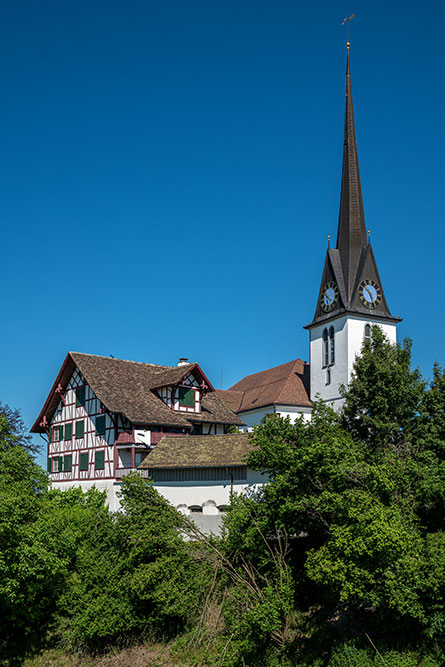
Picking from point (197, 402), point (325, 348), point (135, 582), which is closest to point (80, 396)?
point (197, 402)

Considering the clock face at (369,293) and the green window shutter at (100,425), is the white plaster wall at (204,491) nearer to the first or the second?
the green window shutter at (100,425)

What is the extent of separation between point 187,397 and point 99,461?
576cm

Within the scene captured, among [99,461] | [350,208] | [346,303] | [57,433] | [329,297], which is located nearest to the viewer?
[99,461]

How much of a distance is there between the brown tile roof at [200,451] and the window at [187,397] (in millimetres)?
5277

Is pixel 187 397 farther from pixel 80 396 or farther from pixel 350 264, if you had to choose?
pixel 350 264

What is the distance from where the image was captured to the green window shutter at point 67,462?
1492 inches

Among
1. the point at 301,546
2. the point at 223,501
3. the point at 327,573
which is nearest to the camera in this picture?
the point at 327,573

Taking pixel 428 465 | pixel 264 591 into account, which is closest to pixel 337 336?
pixel 428 465

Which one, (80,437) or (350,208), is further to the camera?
(350,208)

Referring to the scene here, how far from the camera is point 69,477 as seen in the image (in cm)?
3784

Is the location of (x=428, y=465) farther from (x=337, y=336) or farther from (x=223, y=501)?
(x=337, y=336)

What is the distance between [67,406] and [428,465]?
22.9 meters

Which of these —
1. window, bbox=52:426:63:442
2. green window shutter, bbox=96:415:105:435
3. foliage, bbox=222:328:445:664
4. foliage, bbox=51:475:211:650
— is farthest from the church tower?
foliage, bbox=51:475:211:650

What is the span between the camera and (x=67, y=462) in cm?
3819
